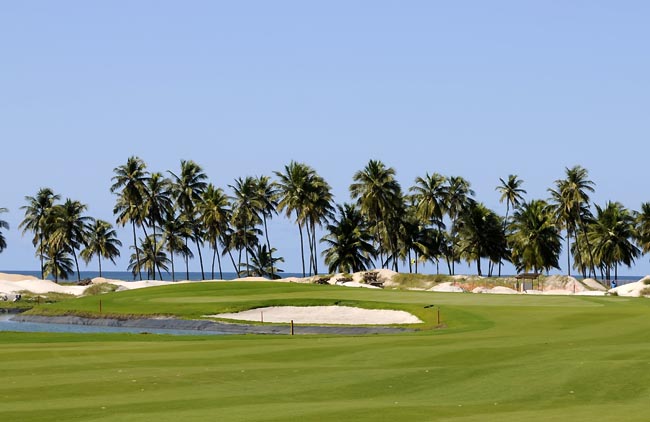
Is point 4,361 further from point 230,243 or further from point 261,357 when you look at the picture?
point 230,243

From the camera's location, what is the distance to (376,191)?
133m

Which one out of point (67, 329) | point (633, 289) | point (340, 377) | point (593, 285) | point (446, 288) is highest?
point (446, 288)

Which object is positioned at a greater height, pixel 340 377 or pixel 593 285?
pixel 593 285

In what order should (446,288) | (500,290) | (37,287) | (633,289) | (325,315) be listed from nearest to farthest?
(325,315)
(633,289)
(500,290)
(446,288)
(37,287)

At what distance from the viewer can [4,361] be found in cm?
3080

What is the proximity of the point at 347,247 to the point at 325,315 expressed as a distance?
6707 centimetres

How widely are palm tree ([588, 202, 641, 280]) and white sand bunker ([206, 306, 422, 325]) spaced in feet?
254

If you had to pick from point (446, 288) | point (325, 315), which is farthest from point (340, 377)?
point (446, 288)

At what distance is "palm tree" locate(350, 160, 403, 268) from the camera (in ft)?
438

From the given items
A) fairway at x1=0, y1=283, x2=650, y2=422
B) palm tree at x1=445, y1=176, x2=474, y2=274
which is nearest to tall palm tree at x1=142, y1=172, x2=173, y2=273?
palm tree at x1=445, y1=176, x2=474, y2=274

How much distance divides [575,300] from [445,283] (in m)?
37.9

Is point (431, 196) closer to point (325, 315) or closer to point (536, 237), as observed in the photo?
point (536, 237)

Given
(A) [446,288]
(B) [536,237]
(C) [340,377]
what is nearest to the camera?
(C) [340,377]

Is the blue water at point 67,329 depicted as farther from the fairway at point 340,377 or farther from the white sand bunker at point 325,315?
the fairway at point 340,377
